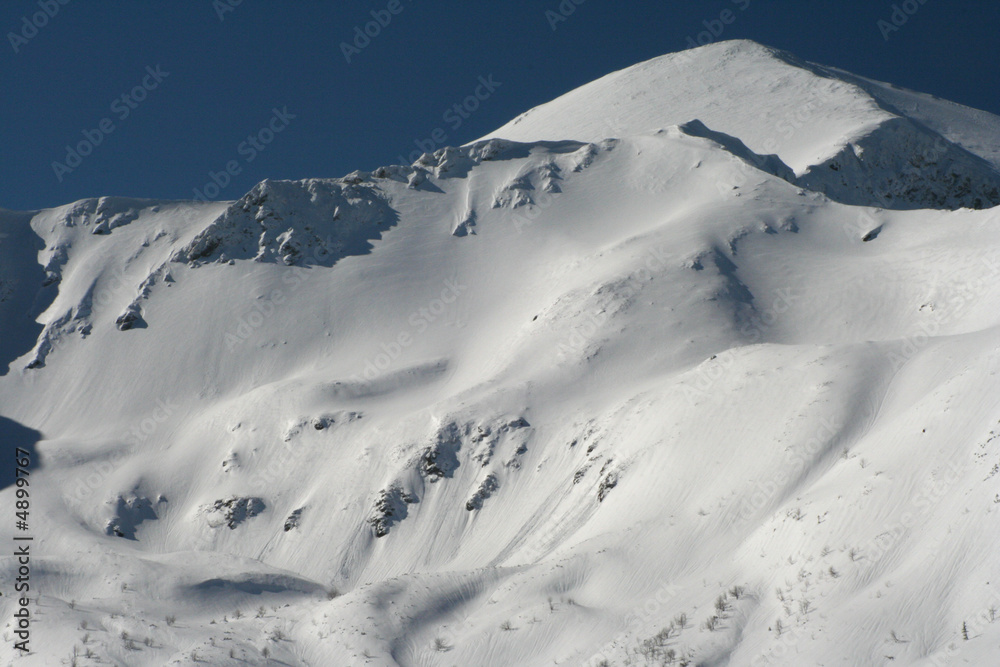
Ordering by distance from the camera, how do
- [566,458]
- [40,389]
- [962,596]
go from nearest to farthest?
[962,596] < [566,458] < [40,389]

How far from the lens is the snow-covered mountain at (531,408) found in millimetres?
13422

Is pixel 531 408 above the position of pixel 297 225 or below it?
below

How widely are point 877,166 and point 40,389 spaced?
52.1 m

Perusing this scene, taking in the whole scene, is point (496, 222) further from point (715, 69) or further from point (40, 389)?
point (715, 69)

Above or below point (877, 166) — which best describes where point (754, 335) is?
above

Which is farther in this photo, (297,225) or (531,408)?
(297,225)

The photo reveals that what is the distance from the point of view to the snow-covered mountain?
528 inches

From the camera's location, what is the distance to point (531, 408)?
95.3 ft

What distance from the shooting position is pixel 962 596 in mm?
10695

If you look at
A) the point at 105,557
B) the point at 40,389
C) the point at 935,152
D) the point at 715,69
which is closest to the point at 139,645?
the point at 105,557

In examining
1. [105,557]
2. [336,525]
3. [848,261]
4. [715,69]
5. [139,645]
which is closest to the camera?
[139,645]

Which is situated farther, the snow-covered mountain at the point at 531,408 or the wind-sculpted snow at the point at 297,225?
the wind-sculpted snow at the point at 297,225

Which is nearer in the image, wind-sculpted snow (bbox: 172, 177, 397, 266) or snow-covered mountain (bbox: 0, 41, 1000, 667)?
snow-covered mountain (bbox: 0, 41, 1000, 667)

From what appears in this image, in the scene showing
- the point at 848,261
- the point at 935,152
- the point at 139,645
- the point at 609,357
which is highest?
the point at 139,645
